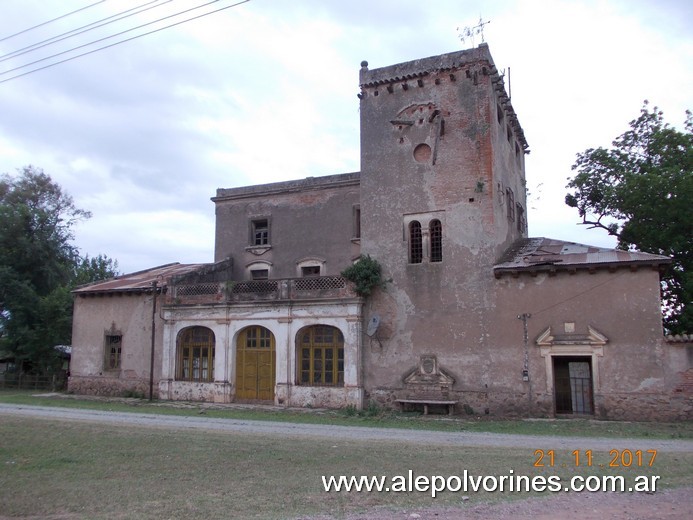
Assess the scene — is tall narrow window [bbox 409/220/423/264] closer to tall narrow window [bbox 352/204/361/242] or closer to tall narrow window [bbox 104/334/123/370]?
tall narrow window [bbox 352/204/361/242]

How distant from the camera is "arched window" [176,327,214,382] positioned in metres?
23.8

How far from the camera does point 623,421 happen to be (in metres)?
17.2

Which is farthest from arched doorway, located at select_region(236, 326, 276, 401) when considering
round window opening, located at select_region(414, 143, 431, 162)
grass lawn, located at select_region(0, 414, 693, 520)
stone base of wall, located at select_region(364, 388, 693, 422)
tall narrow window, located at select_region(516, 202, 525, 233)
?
tall narrow window, located at select_region(516, 202, 525, 233)

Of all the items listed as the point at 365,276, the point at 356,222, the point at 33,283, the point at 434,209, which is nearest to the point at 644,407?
the point at 434,209

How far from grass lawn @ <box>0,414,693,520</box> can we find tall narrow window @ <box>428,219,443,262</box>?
9.30 m

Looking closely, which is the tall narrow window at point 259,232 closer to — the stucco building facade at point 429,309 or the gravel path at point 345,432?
the stucco building facade at point 429,309

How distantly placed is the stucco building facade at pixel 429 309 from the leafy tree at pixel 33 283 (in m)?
5.37

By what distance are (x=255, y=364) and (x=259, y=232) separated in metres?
7.72

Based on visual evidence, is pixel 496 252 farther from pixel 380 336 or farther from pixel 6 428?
pixel 6 428

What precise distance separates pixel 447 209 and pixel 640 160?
34.9ft

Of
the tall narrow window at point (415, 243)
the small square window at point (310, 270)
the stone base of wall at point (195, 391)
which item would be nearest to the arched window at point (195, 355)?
the stone base of wall at point (195, 391)

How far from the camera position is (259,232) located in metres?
28.2

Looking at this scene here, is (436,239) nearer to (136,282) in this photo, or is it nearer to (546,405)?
(546,405)

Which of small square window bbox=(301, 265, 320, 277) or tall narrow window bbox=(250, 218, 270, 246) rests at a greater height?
tall narrow window bbox=(250, 218, 270, 246)
